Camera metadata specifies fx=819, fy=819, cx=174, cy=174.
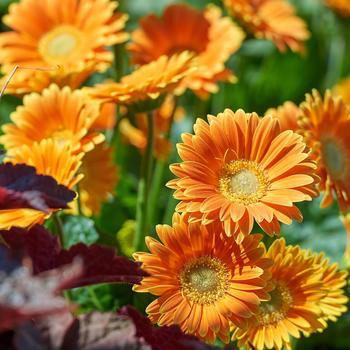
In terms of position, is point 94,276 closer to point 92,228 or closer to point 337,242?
point 92,228

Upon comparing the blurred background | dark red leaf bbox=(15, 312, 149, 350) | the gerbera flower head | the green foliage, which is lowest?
the blurred background

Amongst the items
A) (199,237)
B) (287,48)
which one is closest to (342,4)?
(287,48)

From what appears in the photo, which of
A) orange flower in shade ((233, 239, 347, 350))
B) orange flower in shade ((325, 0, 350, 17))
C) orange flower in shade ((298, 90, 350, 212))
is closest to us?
orange flower in shade ((233, 239, 347, 350))

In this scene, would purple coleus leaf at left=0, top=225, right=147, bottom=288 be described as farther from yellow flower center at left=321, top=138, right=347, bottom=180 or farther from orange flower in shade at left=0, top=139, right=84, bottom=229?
yellow flower center at left=321, top=138, right=347, bottom=180

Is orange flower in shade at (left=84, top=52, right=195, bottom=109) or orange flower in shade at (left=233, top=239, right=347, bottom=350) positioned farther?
orange flower in shade at (left=84, top=52, right=195, bottom=109)

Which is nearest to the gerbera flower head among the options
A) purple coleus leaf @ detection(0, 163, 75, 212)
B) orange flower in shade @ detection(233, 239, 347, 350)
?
purple coleus leaf @ detection(0, 163, 75, 212)

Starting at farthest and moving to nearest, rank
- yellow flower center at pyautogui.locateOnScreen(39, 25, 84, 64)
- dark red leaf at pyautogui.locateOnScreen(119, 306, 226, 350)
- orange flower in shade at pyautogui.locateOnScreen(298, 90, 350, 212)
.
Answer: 1. yellow flower center at pyautogui.locateOnScreen(39, 25, 84, 64)
2. orange flower in shade at pyautogui.locateOnScreen(298, 90, 350, 212)
3. dark red leaf at pyautogui.locateOnScreen(119, 306, 226, 350)
